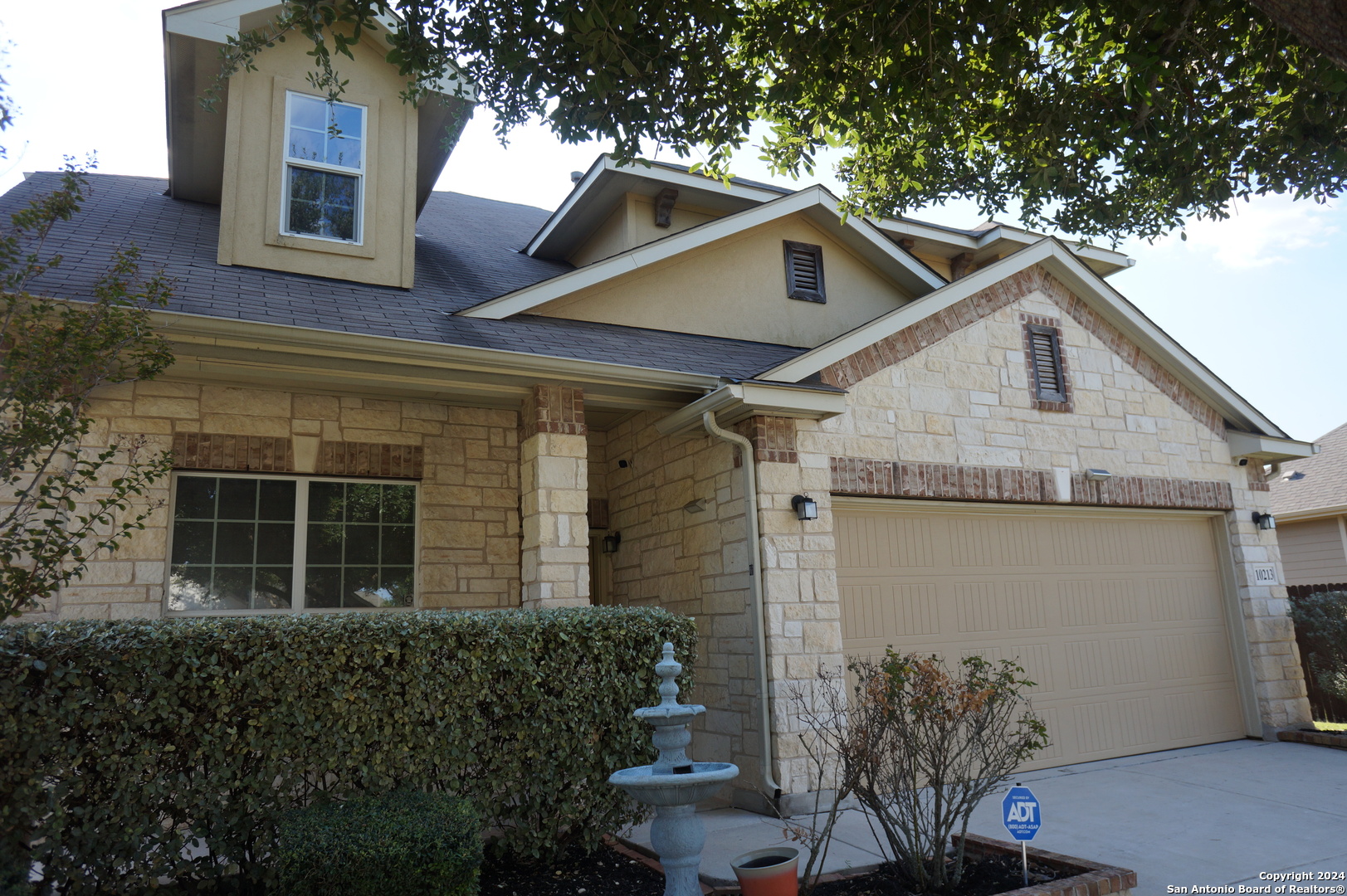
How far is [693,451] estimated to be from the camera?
27.2 ft

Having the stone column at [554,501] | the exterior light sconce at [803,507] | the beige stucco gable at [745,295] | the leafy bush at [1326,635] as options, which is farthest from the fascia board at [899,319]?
the leafy bush at [1326,635]

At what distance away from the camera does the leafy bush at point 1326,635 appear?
413 inches

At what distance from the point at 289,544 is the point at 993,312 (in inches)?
278

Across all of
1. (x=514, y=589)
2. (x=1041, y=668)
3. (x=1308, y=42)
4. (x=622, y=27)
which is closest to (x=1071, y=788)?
(x=1041, y=668)

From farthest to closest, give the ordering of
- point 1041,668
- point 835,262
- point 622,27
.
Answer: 1. point 835,262
2. point 1041,668
3. point 622,27

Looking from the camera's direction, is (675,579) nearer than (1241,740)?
Yes

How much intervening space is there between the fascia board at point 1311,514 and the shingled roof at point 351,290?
38.8ft

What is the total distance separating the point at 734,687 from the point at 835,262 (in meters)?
5.39

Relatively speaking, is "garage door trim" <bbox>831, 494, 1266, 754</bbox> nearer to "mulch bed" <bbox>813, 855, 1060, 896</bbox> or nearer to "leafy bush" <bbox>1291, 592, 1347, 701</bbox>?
"leafy bush" <bbox>1291, 592, 1347, 701</bbox>

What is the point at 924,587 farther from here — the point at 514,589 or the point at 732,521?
the point at 514,589

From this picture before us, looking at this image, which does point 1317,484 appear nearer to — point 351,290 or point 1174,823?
point 1174,823

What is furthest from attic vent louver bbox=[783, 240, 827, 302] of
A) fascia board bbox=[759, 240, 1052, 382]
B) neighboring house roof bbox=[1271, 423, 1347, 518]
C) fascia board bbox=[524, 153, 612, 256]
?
neighboring house roof bbox=[1271, 423, 1347, 518]

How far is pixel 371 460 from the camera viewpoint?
7.55 metres

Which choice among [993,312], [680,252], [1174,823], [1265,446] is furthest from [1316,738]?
[680,252]
